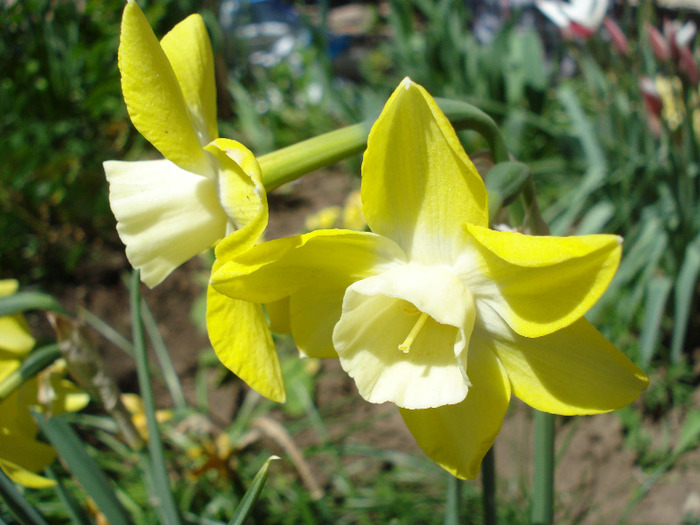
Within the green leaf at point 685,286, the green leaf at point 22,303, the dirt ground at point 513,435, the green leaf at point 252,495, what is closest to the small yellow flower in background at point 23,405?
the green leaf at point 22,303

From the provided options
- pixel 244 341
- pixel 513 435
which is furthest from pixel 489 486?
pixel 513 435

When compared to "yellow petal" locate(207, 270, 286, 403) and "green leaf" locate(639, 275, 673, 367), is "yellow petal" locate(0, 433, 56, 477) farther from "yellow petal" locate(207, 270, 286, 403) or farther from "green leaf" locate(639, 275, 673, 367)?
"green leaf" locate(639, 275, 673, 367)

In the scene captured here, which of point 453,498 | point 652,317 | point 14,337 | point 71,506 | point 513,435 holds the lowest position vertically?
point 513,435

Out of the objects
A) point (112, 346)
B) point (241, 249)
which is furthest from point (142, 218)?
point (112, 346)

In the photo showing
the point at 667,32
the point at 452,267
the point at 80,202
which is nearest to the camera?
the point at 452,267

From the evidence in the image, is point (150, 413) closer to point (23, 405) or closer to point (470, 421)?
point (23, 405)

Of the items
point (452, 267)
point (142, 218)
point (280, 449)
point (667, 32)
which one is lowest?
point (280, 449)

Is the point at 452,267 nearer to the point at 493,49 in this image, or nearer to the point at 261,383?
the point at 261,383
